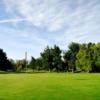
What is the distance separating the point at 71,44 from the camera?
139 m

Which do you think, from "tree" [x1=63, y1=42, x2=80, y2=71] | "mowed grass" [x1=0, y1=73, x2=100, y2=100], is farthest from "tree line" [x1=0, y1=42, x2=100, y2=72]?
"mowed grass" [x1=0, y1=73, x2=100, y2=100]

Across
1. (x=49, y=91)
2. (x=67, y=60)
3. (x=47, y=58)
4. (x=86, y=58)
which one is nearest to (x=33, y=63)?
(x=47, y=58)

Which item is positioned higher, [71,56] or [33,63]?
[71,56]

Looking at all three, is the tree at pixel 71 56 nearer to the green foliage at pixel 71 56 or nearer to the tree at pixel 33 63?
the green foliage at pixel 71 56

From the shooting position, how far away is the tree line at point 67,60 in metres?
109

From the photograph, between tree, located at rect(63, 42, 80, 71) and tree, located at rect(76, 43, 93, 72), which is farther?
tree, located at rect(63, 42, 80, 71)

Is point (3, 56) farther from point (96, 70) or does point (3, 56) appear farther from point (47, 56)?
point (96, 70)

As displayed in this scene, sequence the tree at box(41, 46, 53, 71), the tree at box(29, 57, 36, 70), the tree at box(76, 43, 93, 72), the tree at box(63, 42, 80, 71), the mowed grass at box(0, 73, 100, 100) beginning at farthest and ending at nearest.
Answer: the tree at box(29, 57, 36, 70), the tree at box(41, 46, 53, 71), the tree at box(63, 42, 80, 71), the tree at box(76, 43, 93, 72), the mowed grass at box(0, 73, 100, 100)

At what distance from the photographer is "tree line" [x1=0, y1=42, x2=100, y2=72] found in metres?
109

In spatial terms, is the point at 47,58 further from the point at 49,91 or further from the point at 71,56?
the point at 49,91

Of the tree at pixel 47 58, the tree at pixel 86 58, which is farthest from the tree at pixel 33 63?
the tree at pixel 86 58

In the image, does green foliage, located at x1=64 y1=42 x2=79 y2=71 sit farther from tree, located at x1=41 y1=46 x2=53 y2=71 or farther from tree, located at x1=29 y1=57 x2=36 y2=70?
tree, located at x1=29 y1=57 x2=36 y2=70

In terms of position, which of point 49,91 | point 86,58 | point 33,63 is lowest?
point 49,91

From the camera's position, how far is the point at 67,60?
136 meters
